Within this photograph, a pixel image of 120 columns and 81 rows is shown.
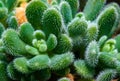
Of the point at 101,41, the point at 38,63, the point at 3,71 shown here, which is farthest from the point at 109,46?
the point at 3,71

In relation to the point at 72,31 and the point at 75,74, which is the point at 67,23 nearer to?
the point at 72,31

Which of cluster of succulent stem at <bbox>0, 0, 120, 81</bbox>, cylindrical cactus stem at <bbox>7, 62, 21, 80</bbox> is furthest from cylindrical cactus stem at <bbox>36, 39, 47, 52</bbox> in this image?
cylindrical cactus stem at <bbox>7, 62, 21, 80</bbox>

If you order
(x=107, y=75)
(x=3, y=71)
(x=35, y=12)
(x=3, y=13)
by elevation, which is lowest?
(x=107, y=75)

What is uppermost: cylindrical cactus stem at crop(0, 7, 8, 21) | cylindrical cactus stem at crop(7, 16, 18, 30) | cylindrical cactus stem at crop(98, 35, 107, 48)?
cylindrical cactus stem at crop(0, 7, 8, 21)

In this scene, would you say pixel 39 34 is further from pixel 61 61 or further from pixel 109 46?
pixel 109 46

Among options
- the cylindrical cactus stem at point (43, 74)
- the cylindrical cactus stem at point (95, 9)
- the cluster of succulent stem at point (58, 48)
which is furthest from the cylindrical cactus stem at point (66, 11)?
the cylindrical cactus stem at point (43, 74)

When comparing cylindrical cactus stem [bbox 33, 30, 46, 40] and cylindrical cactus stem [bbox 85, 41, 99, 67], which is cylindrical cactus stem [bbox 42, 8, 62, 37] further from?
cylindrical cactus stem [bbox 85, 41, 99, 67]
